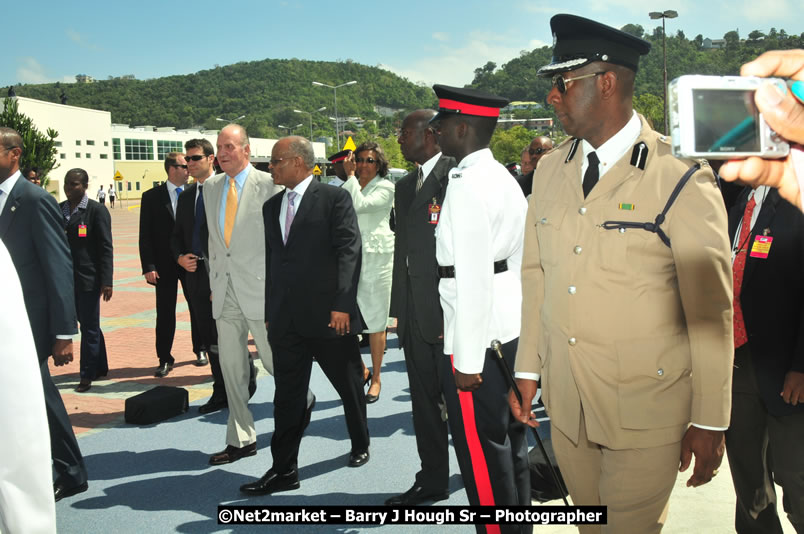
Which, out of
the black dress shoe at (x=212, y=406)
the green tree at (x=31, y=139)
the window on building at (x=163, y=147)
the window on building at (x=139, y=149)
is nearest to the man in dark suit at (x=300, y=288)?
the black dress shoe at (x=212, y=406)

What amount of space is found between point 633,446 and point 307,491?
2.85 m

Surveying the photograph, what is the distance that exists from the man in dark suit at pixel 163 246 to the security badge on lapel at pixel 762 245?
20.6ft

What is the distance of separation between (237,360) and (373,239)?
2.36 m

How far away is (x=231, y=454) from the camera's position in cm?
509

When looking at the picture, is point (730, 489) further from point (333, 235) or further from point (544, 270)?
point (333, 235)

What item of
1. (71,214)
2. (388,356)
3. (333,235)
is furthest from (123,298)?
(333,235)

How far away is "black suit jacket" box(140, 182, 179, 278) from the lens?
7820mm

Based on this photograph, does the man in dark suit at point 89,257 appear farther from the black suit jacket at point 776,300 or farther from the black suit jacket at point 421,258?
the black suit jacket at point 776,300

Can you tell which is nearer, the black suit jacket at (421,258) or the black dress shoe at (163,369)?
the black suit jacket at (421,258)

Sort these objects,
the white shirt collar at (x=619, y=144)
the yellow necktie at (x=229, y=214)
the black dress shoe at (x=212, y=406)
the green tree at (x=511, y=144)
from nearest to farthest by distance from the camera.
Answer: the white shirt collar at (x=619, y=144), the yellow necktie at (x=229, y=214), the black dress shoe at (x=212, y=406), the green tree at (x=511, y=144)

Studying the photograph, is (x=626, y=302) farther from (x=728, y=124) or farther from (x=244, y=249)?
(x=244, y=249)

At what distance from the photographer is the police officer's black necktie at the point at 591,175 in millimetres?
2467

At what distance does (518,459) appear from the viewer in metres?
3.38

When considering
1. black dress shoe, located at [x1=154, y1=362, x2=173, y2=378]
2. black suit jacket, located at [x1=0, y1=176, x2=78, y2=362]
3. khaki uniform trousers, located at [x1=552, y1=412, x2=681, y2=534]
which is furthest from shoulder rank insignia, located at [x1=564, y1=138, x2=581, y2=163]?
black dress shoe, located at [x1=154, y1=362, x2=173, y2=378]
